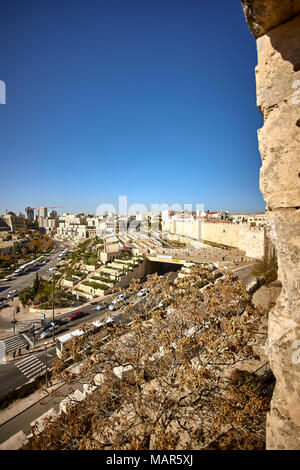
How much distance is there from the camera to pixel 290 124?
1.84m

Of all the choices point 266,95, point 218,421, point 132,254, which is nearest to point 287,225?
point 266,95

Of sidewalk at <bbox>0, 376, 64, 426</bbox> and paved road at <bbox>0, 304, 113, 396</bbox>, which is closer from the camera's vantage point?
sidewalk at <bbox>0, 376, 64, 426</bbox>

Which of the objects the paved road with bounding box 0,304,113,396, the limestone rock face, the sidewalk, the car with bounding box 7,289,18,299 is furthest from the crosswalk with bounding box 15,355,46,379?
the limestone rock face

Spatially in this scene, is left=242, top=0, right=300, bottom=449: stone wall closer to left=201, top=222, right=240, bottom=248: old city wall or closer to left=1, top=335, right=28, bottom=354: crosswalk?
left=1, top=335, right=28, bottom=354: crosswalk

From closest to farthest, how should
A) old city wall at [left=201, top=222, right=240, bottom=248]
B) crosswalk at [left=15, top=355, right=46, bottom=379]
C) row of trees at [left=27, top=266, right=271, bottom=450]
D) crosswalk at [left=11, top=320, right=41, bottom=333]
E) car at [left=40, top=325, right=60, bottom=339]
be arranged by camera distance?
row of trees at [left=27, top=266, right=271, bottom=450], crosswalk at [left=15, top=355, right=46, bottom=379], car at [left=40, top=325, right=60, bottom=339], crosswalk at [left=11, top=320, right=41, bottom=333], old city wall at [left=201, top=222, right=240, bottom=248]

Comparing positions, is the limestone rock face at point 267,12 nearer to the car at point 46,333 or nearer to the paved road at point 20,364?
the paved road at point 20,364

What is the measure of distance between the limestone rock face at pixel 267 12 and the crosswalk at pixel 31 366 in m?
13.6

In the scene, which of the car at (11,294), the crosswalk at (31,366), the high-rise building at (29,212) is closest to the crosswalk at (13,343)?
the crosswalk at (31,366)

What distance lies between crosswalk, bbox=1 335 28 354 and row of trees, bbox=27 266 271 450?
10.7 m

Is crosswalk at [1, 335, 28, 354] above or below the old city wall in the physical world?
below

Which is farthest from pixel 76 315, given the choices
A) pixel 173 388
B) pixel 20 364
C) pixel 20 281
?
pixel 20 281

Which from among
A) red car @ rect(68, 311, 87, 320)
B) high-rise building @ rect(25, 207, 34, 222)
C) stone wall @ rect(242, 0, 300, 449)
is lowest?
red car @ rect(68, 311, 87, 320)

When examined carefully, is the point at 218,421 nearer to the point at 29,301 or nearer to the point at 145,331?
the point at 145,331

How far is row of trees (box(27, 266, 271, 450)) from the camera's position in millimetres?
3326
